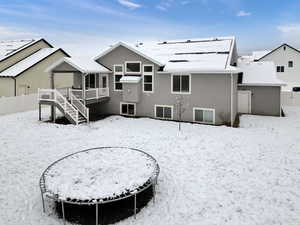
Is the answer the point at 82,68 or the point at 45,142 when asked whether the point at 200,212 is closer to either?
the point at 45,142

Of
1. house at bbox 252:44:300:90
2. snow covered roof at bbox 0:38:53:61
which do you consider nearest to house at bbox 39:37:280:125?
snow covered roof at bbox 0:38:53:61

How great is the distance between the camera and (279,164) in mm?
8312

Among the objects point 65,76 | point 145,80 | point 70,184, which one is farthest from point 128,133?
point 65,76

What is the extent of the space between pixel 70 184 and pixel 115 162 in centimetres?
190

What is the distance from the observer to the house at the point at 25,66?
2181 centimetres

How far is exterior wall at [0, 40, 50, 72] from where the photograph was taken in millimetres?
23014

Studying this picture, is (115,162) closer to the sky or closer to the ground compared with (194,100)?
closer to the ground

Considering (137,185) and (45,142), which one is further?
(45,142)

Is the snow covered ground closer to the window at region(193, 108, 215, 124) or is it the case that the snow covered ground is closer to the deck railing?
the window at region(193, 108, 215, 124)

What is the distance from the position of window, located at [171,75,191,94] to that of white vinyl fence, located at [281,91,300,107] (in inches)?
491

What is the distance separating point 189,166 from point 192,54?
1053cm

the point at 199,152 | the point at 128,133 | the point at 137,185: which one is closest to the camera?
the point at 137,185

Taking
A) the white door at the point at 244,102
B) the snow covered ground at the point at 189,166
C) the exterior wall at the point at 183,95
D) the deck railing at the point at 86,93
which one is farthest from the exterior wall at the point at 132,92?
the white door at the point at 244,102

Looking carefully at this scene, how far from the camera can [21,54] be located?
2434 centimetres
